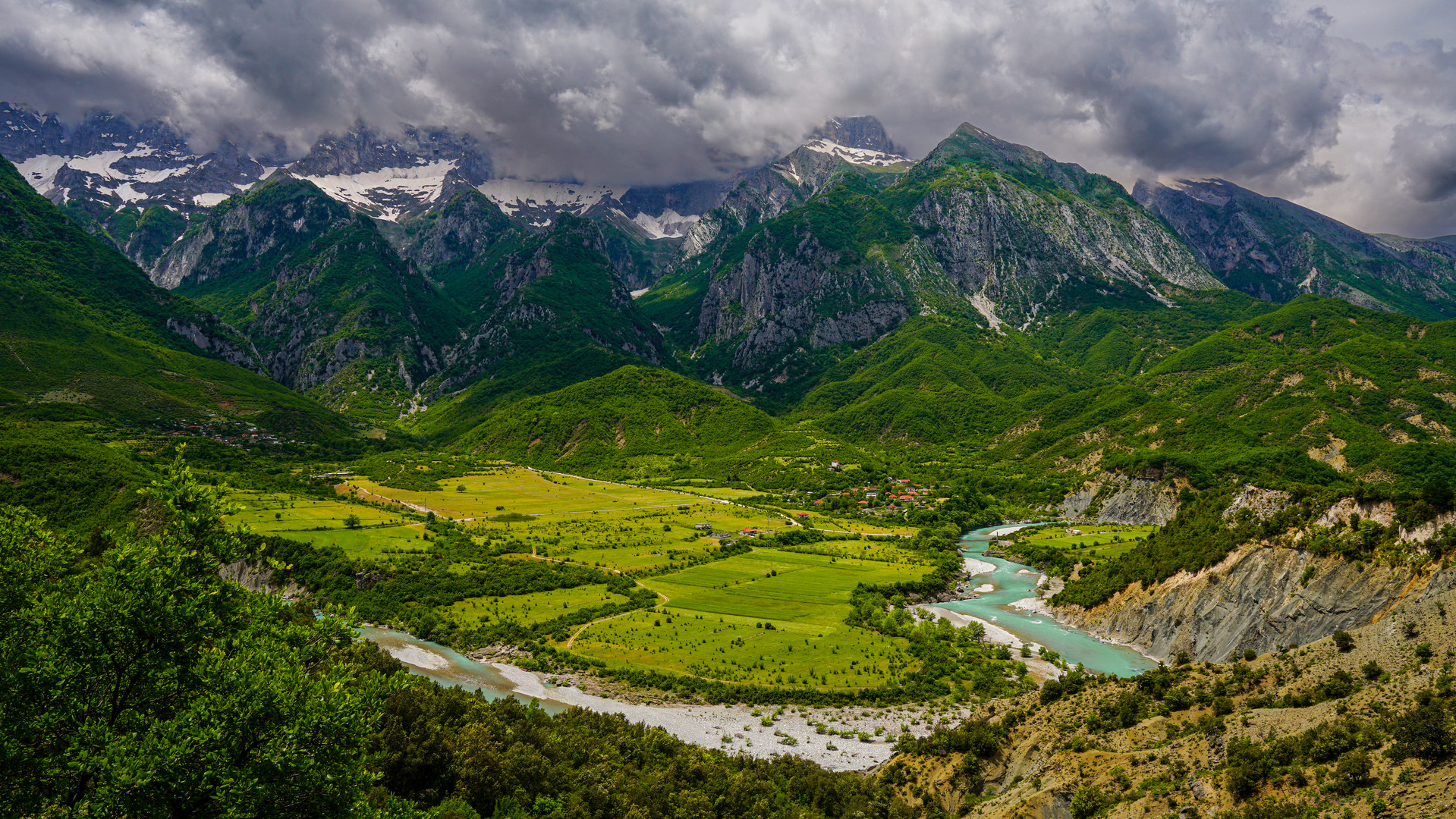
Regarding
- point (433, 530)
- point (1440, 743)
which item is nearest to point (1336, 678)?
point (1440, 743)

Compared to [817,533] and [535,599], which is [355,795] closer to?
[535,599]

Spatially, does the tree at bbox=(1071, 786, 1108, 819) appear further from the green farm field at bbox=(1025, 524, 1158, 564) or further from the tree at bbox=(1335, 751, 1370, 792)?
the green farm field at bbox=(1025, 524, 1158, 564)

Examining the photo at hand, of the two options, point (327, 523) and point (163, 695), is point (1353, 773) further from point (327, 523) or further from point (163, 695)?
point (327, 523)

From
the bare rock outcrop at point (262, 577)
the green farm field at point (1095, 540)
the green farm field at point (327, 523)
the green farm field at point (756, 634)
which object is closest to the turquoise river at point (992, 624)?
the green farm field at point (756, 634)

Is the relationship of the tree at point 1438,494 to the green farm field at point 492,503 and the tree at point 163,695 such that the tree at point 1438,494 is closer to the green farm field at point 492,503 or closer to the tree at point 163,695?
the tree at point 163,695

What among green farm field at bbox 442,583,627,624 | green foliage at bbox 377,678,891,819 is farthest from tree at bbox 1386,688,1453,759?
green farm field at bbox 442,583,627,624
